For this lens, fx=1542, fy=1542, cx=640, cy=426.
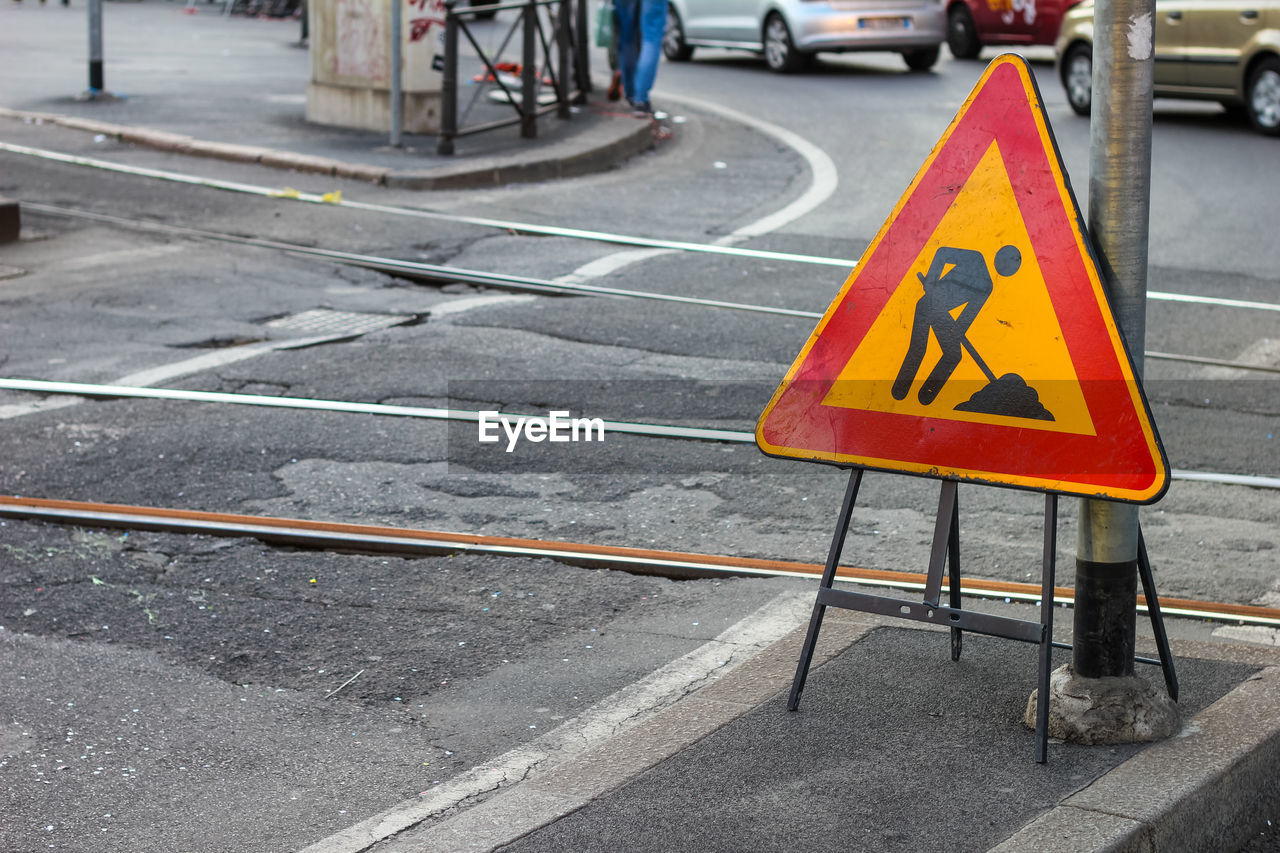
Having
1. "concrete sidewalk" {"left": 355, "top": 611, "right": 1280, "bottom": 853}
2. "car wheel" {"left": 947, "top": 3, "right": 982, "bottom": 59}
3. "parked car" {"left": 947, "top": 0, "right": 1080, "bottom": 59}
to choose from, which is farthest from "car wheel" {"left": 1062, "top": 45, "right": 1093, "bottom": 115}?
"concrete sidewalk" {"left": 355, "top": 611, "right": 1280, "bottom": 853}

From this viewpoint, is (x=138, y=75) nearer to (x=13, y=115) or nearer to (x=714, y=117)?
(x=13, y=115)

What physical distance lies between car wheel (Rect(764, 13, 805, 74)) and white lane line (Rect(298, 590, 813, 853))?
48.0 ft

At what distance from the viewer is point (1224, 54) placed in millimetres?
13789

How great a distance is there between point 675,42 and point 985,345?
17.4 m

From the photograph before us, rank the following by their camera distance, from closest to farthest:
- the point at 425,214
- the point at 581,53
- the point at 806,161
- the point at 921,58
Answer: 1. the point at 425,214
2. the point at 806,161
3. the point at 581,53
4. the point at 921,58

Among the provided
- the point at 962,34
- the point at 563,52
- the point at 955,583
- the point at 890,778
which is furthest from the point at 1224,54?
the point at 890,778

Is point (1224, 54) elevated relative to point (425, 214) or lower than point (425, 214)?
elevated

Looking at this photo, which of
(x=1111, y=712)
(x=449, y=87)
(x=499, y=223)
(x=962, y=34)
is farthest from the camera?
(x=962, y=34)

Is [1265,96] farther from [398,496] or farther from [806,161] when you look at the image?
[398,496]

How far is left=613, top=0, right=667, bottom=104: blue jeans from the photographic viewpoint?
1429 centimetres

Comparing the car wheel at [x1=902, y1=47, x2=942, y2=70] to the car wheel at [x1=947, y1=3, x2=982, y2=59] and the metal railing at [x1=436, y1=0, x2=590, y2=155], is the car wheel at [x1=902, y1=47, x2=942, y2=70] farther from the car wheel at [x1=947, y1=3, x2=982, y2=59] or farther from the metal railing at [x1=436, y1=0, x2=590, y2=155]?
the metal railing at [x1=436, y1=0, x2=590, y2=155]

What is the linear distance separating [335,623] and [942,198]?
86.1 inches

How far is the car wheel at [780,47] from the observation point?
18.4m

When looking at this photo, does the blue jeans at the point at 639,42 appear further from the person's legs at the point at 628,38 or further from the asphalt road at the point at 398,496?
the asphalt road at the point at 398,496
